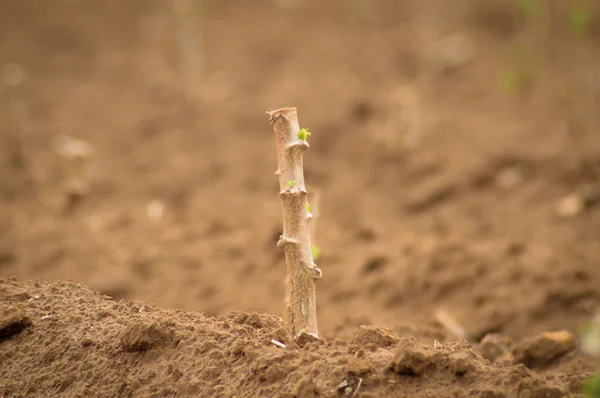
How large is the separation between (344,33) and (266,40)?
A: 1083 mm

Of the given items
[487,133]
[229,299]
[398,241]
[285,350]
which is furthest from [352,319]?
[487,133]

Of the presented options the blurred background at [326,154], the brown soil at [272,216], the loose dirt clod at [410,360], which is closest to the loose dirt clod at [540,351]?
the brown soil at [272,216]

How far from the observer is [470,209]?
15.4ft

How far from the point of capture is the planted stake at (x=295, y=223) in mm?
1804

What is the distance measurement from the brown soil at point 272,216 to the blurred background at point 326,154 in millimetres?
22

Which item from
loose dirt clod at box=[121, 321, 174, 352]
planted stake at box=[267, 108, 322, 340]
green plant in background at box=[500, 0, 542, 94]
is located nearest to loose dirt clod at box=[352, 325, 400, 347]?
planted stake at box=[267, 108, 322, 340]

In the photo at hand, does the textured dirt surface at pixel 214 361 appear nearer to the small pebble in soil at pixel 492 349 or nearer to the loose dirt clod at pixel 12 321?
the loose dirt clod at pixel 12 321

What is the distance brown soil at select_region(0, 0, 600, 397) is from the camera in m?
1.77

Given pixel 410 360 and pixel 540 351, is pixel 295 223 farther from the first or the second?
pixel 540 351

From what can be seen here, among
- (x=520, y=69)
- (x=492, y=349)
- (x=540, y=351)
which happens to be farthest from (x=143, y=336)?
(x=520, y=69)

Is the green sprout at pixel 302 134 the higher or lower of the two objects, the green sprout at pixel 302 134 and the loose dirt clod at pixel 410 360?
the higher

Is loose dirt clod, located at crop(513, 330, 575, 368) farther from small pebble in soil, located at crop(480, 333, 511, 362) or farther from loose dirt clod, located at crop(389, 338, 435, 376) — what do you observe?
loose dirt clod, located at crop(389, 338, 435, 376)

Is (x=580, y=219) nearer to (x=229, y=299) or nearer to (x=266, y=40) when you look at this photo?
(x=229, y=299)

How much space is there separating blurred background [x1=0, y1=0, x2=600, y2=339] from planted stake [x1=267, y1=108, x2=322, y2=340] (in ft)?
2.81
